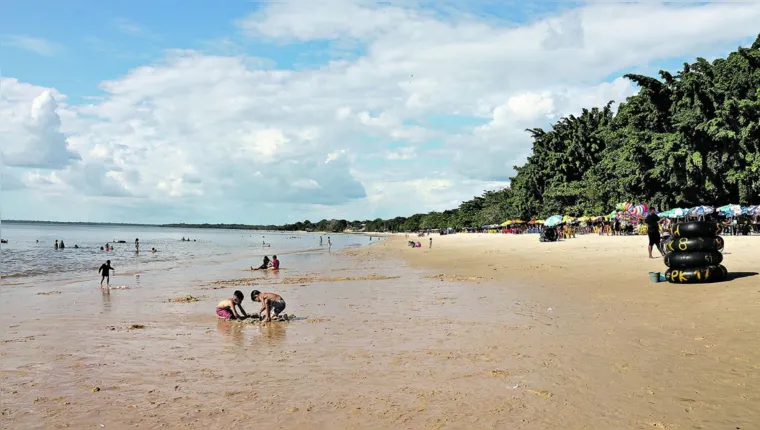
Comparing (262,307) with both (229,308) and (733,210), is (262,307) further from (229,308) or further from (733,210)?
(733,210)

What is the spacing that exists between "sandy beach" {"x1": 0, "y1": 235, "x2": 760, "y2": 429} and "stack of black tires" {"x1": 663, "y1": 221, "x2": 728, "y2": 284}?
42 centimetres

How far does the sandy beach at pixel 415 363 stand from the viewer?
6.25 metres

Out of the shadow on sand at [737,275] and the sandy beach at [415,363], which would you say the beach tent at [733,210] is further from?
the shadow on sand at [737,275]

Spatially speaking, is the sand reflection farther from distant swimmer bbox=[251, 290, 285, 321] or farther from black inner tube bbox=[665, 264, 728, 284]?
black inner tube bbox=[665, 264, 728, 284]

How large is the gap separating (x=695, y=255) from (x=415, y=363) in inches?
387

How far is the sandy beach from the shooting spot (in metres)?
6.25

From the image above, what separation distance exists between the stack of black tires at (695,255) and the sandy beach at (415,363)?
0.42 m

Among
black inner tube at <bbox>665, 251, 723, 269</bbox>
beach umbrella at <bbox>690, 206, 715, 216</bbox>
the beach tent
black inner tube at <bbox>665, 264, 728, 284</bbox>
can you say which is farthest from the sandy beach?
beach umbrella at <bbox>690, 206, 715, 216</bbox>

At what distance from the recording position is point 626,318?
11.1 meters

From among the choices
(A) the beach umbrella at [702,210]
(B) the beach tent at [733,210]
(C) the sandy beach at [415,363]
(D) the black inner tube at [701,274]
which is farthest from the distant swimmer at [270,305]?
(A) the beach umbrella at [702,210]

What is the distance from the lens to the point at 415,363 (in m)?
8.51

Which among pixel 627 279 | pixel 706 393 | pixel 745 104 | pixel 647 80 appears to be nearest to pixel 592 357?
pixel 706 393

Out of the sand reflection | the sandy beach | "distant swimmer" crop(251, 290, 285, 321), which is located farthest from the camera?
"distant swimmer" crop(251, 290, 285, 321)

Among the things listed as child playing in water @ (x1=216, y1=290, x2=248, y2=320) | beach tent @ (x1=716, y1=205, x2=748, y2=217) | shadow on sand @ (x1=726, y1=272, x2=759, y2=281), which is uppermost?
beach tent @ (x1=716, y1=205, x2=748, y2=217)
